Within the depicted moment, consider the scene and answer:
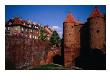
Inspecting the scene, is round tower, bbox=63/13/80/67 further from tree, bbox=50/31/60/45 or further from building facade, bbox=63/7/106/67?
tree, bbox=50/31/60/45

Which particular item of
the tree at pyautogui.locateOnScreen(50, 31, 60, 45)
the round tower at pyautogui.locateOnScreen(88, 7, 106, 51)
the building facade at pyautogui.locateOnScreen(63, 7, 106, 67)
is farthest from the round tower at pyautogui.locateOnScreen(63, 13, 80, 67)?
the round tower at pyautogui.locateOnScreen(88, 7, 106, 51)

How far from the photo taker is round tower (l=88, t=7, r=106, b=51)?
5.62 meters

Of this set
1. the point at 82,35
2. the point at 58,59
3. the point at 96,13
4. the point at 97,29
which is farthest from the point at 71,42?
the point at 96,13

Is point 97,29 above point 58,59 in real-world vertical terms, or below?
above

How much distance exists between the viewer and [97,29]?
18.6 feet

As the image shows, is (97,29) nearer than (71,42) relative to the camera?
Yes

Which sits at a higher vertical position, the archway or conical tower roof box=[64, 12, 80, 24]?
conical tower roof box=[64, 12, 80, 24]

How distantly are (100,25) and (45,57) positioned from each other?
1003 mm

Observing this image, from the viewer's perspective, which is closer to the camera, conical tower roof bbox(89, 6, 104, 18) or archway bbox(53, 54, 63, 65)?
conical tower roof bbox(89, 6, 104, 18)

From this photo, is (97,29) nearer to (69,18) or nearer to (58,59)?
(69,18)

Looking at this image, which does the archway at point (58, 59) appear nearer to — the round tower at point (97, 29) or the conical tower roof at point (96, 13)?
the round tower at point (97, 29)

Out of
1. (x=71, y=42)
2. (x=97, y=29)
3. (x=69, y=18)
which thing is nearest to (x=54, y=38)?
(x=71, y=42)

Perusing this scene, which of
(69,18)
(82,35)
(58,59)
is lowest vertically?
(58,59)
